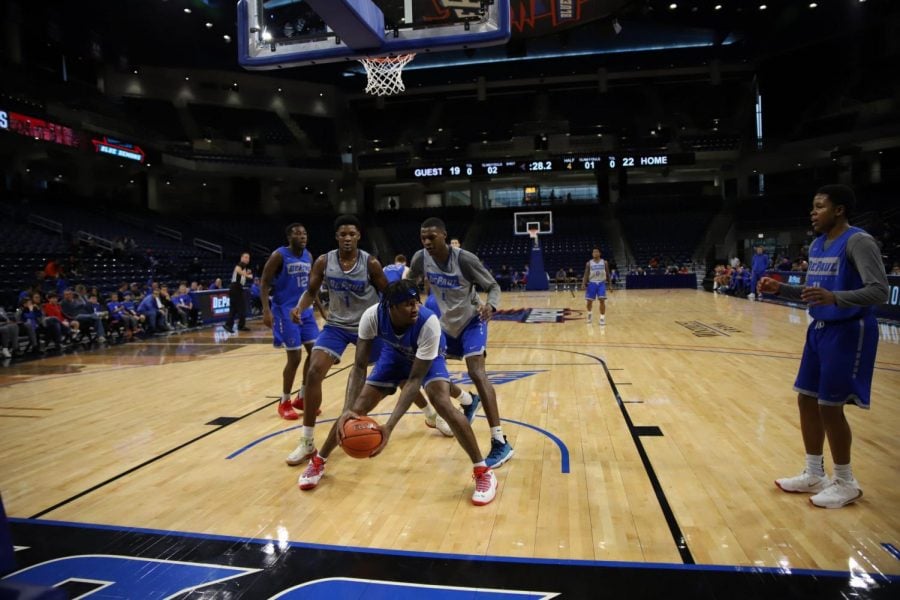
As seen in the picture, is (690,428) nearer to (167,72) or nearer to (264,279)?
(264,279)

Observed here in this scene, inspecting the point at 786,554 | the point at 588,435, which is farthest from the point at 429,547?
the point at 588,435

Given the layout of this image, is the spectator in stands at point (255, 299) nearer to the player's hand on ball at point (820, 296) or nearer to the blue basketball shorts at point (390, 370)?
the blue basketball shorts at point (390, 370)

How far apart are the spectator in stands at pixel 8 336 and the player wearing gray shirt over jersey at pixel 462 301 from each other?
9.67 meters

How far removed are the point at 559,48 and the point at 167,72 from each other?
22.4 metres

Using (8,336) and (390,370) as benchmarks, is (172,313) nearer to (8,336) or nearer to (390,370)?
(8,336)

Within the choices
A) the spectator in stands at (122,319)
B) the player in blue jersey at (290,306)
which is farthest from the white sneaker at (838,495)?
the spectator in stands at (122,319)

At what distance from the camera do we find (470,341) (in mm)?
4570

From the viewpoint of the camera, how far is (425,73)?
114 ft

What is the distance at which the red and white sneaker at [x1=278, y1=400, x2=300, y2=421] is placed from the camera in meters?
5.82

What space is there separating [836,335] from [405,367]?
104 inches

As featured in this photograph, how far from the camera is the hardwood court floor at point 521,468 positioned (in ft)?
10.1

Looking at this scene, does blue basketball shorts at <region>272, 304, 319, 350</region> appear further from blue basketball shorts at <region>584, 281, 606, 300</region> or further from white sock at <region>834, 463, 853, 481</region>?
blue basketball shorts at <region>584, 281, 606, 300</region>

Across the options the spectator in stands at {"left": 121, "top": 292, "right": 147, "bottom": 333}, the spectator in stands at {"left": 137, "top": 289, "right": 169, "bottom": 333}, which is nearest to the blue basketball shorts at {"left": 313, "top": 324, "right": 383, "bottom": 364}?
the spectator in stands at {"left": 121, "top": 292, "right": 147, "bottom": 333}

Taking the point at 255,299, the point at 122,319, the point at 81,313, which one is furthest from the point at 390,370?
the point at 255,299
